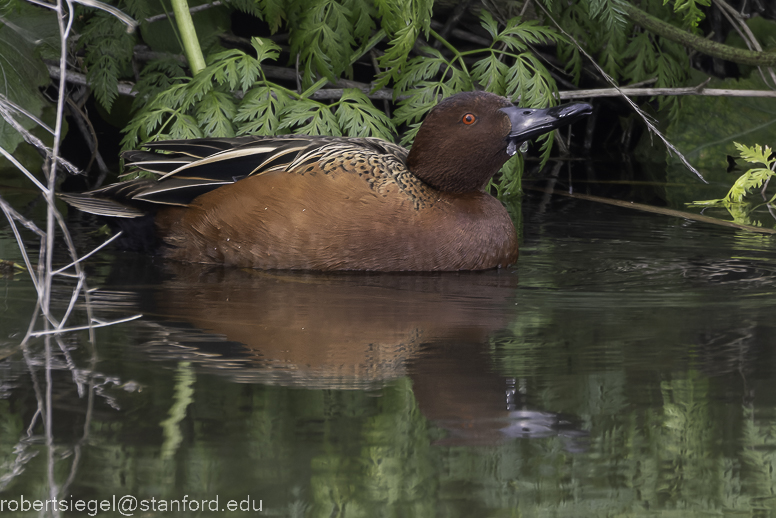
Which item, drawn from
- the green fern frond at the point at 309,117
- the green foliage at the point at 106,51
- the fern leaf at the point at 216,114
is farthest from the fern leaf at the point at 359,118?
the green foliage at the point at 106,51

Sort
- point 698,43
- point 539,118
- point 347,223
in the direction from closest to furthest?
point 347,223, point 539,118, point 698,43

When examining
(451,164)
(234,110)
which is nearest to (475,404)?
(451,164)

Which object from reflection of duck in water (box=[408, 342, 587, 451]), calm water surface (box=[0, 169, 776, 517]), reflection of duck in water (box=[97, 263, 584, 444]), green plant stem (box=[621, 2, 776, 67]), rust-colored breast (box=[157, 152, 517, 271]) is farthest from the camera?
green plant stem (box=[621, 2, 776, 67])

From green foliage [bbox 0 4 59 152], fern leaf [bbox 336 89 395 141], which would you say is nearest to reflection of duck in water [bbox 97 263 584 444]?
fern leaf [bbox 336 89 395 141]

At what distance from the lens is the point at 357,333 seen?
3.20 metres

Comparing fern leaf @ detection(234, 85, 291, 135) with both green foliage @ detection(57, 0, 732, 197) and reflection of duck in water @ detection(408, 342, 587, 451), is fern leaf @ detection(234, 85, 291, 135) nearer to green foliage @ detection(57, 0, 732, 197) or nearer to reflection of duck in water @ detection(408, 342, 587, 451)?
green foliage @ detection(57, 0, 732, 197)

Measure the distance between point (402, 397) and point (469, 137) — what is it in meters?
2.22

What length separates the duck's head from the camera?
4.45 metres

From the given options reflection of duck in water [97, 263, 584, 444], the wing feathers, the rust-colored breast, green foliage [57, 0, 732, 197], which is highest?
green foliage [57, 0, 732, 197]

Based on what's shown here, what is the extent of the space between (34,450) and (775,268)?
3397mm

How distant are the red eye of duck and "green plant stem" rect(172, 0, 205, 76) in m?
1.68

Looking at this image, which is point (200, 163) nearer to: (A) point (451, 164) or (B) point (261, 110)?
(B) point (261, 110)

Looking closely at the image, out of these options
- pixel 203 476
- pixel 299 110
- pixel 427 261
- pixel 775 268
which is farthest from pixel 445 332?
pixel 299 110

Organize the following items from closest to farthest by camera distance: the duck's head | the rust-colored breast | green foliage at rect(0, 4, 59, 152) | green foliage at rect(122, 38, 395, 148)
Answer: the rust-colored breast
the duck's head
green foliage at rect(122, 38, 395, 148)
green foliage at rect(0, 4, 59, 152)
